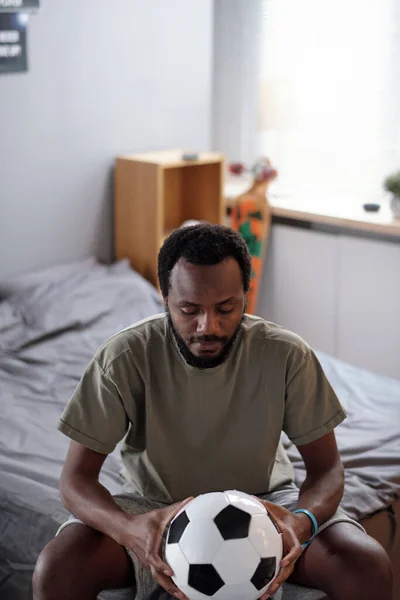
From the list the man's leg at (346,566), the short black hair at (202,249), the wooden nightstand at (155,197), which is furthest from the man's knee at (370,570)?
the wooden nightstand at (155,197)

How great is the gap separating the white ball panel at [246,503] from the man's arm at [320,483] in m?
0.13

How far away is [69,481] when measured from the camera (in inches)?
54.2

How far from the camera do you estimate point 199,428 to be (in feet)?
4.73

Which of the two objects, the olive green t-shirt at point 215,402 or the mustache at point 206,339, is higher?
the mustache at point 206,339

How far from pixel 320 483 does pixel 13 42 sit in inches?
81.8

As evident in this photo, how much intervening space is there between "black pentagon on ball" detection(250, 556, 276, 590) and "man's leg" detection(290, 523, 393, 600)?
0.52ft

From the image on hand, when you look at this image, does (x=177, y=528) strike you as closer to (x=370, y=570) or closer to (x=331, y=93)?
(x=370, y=570)

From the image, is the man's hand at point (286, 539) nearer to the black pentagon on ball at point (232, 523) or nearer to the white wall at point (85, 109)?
the black pentagon on ball at point (232, 523)

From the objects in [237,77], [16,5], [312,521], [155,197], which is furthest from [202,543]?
[237,77]

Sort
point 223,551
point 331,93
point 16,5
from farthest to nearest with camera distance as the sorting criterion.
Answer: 1. point 331,93
2. point 16,5
3. point 223,551

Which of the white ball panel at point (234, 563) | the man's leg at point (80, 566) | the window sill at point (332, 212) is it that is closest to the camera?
the white ball panel at point (234, 563)

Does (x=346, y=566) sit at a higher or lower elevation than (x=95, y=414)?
lower

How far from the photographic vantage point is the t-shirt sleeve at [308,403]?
1.43m

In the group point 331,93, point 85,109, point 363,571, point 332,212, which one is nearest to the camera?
point 363,571
